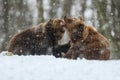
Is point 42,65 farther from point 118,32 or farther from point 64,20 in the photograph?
point 118,32


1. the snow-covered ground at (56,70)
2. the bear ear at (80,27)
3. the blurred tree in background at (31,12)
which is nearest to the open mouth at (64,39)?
the bear ear at (80,27)

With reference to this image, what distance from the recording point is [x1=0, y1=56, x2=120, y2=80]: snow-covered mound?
21.5 feet

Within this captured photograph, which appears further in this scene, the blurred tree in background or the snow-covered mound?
the blurred tree in background

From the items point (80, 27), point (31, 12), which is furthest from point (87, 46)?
point (31, 12)

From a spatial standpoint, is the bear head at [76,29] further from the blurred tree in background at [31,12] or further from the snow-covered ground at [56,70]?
the blurred tree in background at [31,12]

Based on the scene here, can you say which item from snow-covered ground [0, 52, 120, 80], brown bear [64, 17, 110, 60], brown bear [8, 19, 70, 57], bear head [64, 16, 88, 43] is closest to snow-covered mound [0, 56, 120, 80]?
snow-covered ground [0, 52, 120, 80]

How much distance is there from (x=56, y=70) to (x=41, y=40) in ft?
10.7

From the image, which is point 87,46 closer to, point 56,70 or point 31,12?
point 56,70

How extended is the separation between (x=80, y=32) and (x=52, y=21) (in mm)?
1329

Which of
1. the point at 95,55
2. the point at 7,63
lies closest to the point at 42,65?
the point at 7,63

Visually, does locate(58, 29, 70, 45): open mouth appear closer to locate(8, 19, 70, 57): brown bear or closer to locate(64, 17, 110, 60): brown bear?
locate(8, 19, 70, 57): brown bear

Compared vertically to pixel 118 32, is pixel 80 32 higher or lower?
higher

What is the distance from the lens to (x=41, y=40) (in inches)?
398

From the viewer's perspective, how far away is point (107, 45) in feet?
30.5
